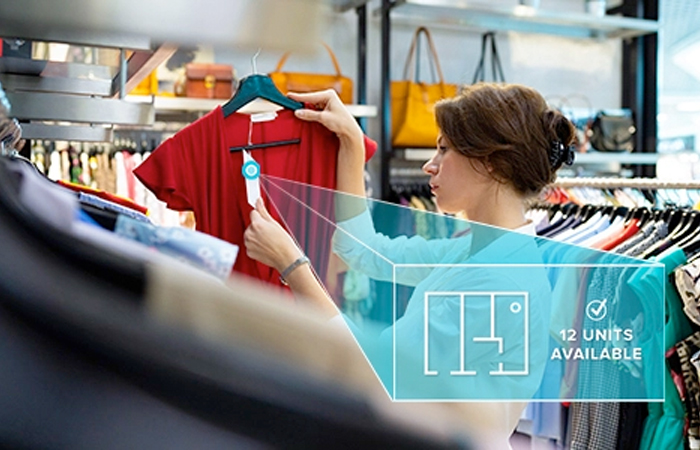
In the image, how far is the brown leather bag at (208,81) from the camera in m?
2.79

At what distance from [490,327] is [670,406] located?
4.47 ft

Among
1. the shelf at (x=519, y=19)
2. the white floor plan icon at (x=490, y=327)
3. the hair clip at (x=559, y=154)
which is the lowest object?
the white floor plan icon at (x=490, y=327)

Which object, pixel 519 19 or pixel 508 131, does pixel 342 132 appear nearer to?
pixel 508 131

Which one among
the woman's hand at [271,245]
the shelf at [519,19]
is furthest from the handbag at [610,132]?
the woman's hand at [271,245]

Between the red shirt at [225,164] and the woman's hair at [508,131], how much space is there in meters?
0.18

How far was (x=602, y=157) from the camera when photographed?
3.43 metres

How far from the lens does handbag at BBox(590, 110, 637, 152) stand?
→ 3.47 m

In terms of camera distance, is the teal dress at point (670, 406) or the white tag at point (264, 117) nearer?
the white tag at point (264, 117)

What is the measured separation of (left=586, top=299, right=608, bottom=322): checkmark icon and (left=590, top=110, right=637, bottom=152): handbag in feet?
10.6

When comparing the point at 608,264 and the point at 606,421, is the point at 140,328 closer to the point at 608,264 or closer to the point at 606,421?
the point at 608,264

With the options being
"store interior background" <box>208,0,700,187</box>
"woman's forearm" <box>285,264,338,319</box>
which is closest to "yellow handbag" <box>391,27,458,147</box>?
"store interior background" <box>208,0,700,187</box>

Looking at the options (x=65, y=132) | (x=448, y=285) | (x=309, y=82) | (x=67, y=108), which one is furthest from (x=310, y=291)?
(x=309, y=82)

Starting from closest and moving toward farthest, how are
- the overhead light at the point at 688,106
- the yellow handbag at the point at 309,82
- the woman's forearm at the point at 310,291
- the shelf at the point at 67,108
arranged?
the woman's forearm at the point at 310,291
the shelf at the point at 67,108
the yellow handbag at the point at 309,82
the overhead light at the point at 688,106
